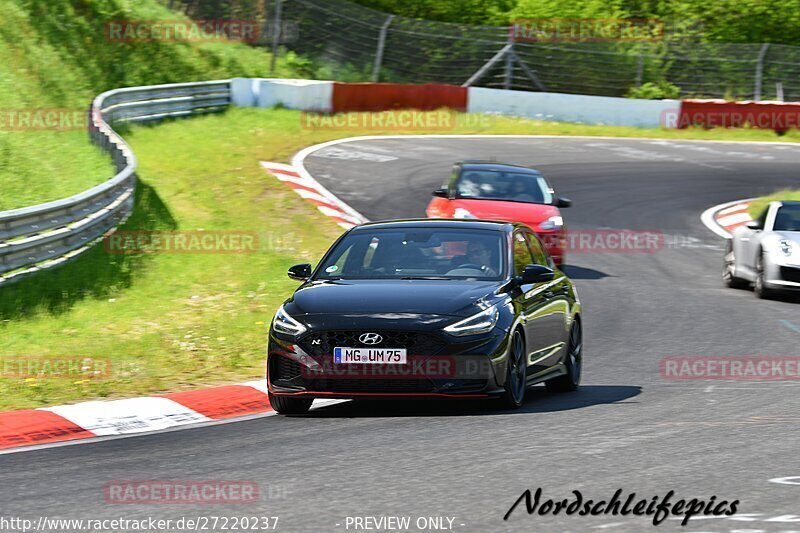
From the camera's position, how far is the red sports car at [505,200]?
18.7 metres

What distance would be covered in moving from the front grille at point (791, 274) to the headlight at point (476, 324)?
9431 millimetres

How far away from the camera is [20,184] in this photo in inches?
901

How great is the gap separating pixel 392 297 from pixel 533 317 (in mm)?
1287

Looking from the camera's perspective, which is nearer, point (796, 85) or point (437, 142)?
point (437, 142)

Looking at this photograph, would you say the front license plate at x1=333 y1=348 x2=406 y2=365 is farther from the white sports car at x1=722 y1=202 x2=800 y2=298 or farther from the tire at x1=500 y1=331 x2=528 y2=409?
the white sports car at x1=722 y1=202 x2=800 y2=298

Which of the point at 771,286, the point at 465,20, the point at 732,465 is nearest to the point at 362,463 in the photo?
the point at 732,465

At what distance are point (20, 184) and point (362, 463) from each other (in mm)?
16662

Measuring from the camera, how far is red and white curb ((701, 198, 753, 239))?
84.2ft

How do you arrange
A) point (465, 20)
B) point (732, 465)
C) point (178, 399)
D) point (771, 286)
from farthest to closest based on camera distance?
point (465, 20), point (771, 286), point (178, 399), point (732, 465)

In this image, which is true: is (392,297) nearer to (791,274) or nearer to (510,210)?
(510,210)

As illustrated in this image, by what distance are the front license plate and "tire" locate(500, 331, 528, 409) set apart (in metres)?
0.78

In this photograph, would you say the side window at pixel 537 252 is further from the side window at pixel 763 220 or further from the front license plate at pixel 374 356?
the side window at pixel 763 220

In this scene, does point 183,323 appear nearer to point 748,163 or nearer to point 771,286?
point 771,286
